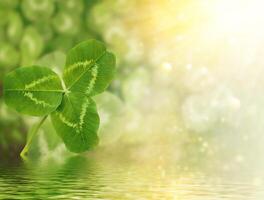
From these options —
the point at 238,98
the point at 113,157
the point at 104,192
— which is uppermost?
the point at 238,98

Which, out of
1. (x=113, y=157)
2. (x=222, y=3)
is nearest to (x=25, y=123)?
(x=113, y=157)

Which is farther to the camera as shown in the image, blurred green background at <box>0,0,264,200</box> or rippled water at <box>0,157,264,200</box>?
blurred green background at <box>0,0,264,200</box>

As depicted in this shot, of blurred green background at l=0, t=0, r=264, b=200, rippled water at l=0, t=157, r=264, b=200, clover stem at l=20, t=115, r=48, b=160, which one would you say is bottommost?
rippled water at l=0, t=157, r=264, b=200

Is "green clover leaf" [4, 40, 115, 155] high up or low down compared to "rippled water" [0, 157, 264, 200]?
up

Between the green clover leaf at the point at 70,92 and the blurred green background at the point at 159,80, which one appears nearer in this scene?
the green clover leaf at the point at 70,92

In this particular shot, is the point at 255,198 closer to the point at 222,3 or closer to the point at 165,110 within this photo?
the point at 165,110

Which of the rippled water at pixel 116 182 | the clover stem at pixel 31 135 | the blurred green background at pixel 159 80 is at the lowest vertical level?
the rippled water at pixel 116 182
